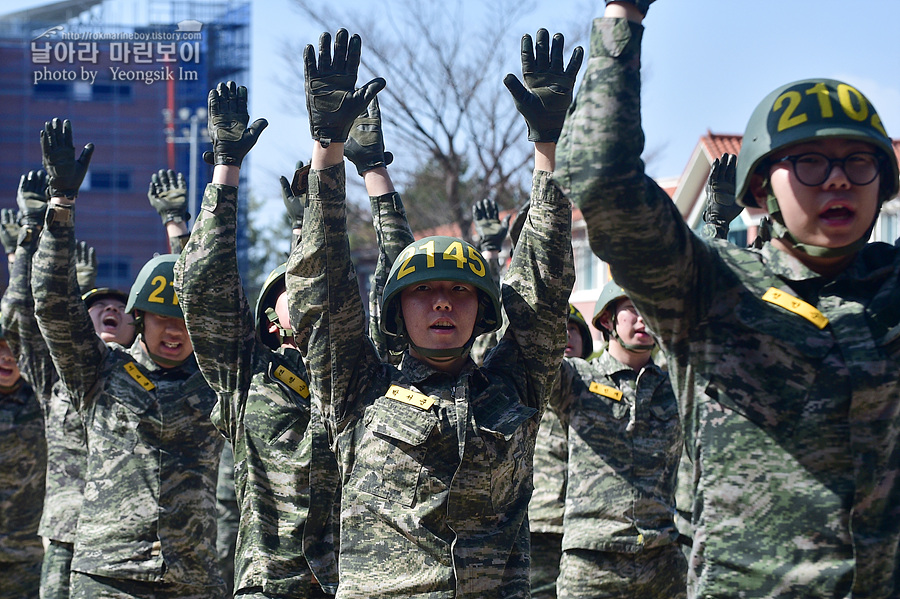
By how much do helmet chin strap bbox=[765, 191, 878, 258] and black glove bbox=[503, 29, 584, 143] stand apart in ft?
4.15

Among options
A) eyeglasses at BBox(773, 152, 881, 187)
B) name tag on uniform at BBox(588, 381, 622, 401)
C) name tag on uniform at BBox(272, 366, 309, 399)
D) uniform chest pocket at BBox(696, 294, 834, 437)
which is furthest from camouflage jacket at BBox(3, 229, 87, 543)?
eyeglasses at BBox(773, 152, 881, 187)

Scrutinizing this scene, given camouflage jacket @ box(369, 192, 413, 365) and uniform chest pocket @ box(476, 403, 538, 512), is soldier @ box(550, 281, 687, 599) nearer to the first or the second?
camouflage jacket @ box(369, 192, 413, 365)

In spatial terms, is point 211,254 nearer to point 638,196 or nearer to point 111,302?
point 638,196

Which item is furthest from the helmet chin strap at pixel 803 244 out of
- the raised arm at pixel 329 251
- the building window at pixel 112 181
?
the building window at pixel 112 181

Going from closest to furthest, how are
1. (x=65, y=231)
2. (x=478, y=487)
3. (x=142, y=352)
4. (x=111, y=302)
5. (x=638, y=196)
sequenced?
(x=638, y=196)
(x=478, y=487)
(x=65, y=231)
(x=142, y=352)
(x=111, y=302)

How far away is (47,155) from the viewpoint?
20.5ft

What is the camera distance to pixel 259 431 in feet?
16.8

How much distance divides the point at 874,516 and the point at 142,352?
4627mm

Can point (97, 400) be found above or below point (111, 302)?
below

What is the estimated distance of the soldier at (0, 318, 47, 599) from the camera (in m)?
8.00

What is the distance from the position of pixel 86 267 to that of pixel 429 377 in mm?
6223

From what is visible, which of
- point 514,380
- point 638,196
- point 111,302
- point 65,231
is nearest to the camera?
point 638,196

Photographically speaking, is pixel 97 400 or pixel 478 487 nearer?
pixel 478 487

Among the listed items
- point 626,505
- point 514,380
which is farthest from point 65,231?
point 626,505
